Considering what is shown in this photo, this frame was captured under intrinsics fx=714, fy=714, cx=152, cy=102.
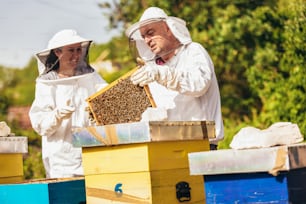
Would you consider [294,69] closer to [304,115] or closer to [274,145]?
[304,115]

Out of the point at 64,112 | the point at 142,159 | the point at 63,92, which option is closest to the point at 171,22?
the point at 64,112

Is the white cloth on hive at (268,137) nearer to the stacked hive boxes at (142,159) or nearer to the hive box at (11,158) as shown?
the stacked hive boxes at (142,159)

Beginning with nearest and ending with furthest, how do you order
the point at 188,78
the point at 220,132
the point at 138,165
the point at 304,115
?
1. the point at 138,165
2. the point at 188,78
3. the point at 220,132
4. the point at 304,115

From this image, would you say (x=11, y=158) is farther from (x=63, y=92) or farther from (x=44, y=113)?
(x=63, y=92)

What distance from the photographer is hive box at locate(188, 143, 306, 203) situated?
2.77 meters

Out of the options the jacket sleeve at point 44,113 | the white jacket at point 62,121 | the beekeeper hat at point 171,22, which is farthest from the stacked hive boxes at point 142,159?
the white jacket at point 62,121

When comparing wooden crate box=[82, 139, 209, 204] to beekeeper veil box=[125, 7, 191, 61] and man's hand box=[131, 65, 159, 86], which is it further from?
beekeeper veil box=[125, 7, 191, 61]

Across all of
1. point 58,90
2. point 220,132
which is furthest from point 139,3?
point 220,132

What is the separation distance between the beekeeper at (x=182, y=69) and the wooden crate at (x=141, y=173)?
425 mm

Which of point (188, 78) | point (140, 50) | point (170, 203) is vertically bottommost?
point (170, 203)

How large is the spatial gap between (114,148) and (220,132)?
3.03 feet

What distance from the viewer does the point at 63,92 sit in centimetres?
488

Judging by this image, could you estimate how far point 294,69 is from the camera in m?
7.18

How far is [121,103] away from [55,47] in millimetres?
1157
